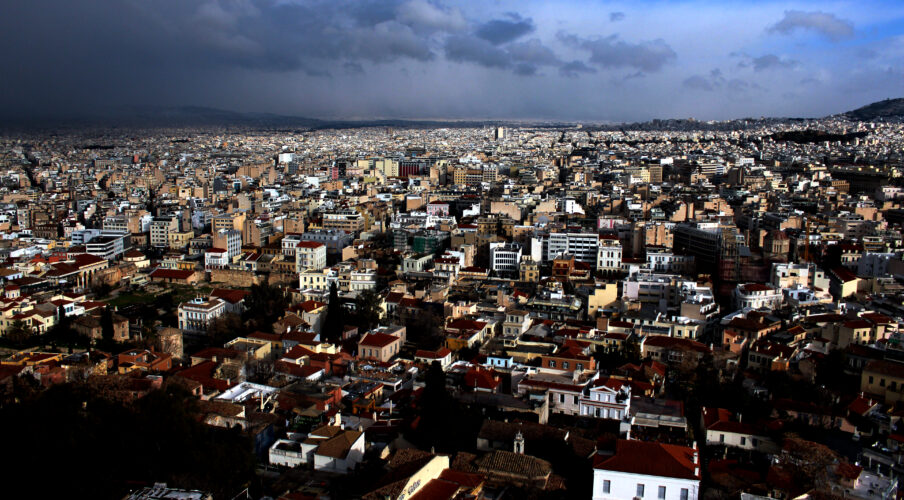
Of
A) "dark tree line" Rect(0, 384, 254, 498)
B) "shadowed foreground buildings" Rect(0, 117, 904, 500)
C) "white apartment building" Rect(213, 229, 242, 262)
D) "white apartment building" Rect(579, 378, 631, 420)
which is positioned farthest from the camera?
"white apartment building" Rect(213, 229, 242, 262)

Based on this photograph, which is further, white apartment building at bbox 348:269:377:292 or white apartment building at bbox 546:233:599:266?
white apartment building at bbox 546:233:599:266

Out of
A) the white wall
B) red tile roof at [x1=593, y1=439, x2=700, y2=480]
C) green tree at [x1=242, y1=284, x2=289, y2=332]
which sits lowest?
green tree at [x1=242, y1=284, x2=289, y2=332]

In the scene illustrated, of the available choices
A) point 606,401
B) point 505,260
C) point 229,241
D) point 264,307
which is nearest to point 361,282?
point 264,307

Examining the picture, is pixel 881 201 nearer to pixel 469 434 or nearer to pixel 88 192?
pixel 469 434

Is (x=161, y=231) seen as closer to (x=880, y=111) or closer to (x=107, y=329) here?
(x=107, y=329)

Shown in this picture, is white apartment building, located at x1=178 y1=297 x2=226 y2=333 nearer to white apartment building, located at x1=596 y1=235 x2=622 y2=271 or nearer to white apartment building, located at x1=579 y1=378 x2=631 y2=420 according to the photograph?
white apartment building, located at x1=579 y1=378 x2=631 y2=420

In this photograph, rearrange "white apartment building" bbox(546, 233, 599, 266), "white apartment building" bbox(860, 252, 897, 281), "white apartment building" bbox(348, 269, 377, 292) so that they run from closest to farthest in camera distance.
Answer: "white apartment building" bbox(348, 269, 377, 292) < "white apartment building" bbox(860, 252, 897, 281) < "white apartment building" bbox(546, 233, 599, 266)

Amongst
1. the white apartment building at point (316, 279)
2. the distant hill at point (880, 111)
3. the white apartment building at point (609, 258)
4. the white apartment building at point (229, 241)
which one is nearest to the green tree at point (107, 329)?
the white apartment building at point (316, 279)

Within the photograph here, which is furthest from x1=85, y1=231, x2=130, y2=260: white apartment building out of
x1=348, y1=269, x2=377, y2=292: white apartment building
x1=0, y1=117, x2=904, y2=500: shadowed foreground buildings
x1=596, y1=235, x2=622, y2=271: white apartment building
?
x1=596, y1=235, x2=622, y2=271: white apartment building

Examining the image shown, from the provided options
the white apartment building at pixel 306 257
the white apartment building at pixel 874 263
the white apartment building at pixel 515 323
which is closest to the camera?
the white apartment building at pixel 515 323

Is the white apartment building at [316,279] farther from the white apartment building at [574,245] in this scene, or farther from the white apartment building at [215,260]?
the white apartment building at [574,245]
